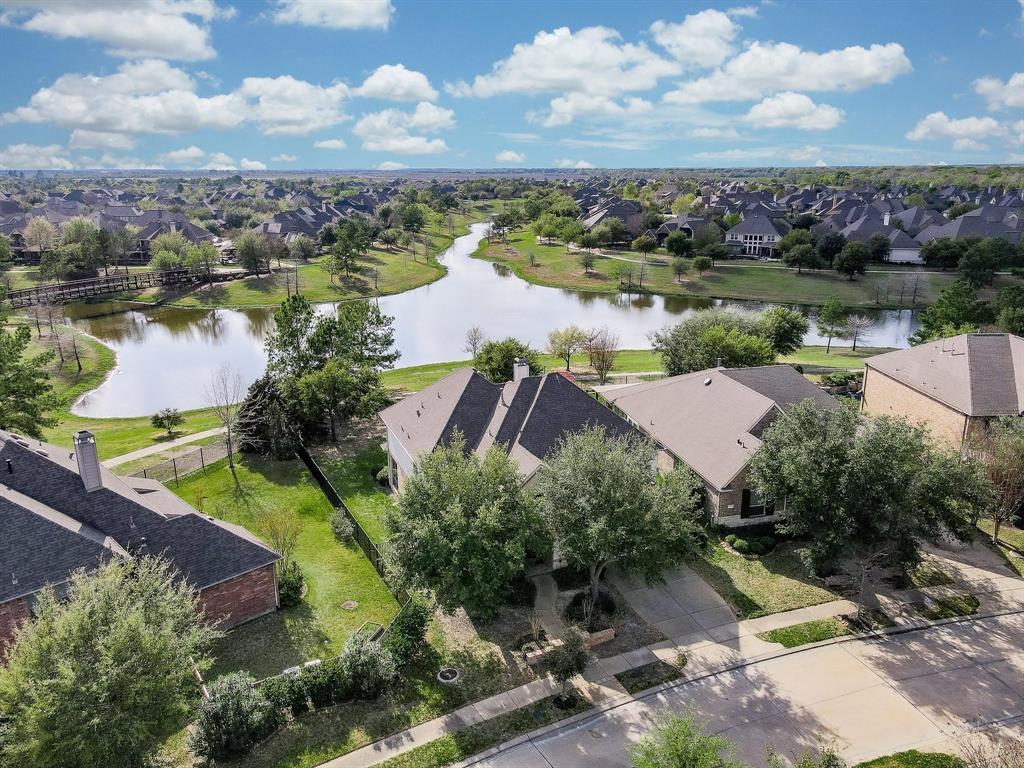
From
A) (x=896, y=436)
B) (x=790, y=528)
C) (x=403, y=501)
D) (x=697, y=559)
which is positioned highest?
(x=896, y=436)

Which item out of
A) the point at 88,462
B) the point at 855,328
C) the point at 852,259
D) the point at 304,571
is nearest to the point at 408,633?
the point at 304,571

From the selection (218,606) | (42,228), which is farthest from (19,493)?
(42,228)

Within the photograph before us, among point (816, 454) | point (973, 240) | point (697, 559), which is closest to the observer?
point (816, 454)

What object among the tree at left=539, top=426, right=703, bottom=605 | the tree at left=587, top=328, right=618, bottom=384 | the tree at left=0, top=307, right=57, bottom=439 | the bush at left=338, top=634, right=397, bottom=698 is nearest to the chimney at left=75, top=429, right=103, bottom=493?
the bush at left=338, top=634, right=397, bottom=698

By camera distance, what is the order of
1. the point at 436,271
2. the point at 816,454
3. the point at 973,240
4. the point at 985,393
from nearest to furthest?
1. the point at 816,454
2. the point at 985,393
3. the point at 973,240
4. the point at 436,271

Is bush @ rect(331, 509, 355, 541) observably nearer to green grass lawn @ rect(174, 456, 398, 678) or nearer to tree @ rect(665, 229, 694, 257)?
green grass lawn @ rect(174, 456, 398, 678)

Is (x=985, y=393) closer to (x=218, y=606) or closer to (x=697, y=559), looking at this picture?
(x=697, y=559)

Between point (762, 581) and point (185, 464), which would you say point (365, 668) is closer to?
point (762, 581)
